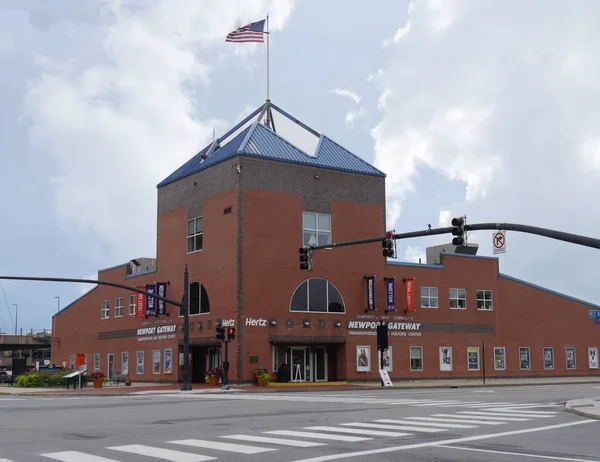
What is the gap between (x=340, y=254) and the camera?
52.4 metres

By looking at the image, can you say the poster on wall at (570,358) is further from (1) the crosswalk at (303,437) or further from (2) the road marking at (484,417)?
(2) the road marking at (484,417)

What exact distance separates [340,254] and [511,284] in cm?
1593

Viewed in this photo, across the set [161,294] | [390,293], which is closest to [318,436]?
[390,293]

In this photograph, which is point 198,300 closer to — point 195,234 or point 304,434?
point 195,234

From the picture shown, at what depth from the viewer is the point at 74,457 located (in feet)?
42.2

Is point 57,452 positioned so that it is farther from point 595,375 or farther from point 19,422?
point 595,375

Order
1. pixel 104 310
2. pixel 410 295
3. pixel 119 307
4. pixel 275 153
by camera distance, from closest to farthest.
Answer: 1. pixel 275 153
2. pixel 410 295
3. pixel 119 307
4. pixel 104 310

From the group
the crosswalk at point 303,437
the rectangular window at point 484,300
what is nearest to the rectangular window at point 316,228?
the rectangular window at point 484,300

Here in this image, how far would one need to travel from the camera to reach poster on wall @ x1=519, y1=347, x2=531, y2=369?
60156mm

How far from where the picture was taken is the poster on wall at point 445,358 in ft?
185

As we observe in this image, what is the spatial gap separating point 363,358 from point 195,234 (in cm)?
1380

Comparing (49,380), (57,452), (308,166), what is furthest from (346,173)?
(57,452)

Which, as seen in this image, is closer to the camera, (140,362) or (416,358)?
(416,358)

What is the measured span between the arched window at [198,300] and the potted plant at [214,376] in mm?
3735
